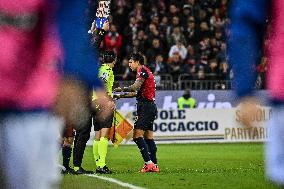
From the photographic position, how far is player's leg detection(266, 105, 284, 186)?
430 centimetres

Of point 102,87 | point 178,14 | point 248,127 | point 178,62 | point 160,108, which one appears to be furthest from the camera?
point 178,14

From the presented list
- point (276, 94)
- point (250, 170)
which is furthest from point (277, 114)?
point (250, 170)

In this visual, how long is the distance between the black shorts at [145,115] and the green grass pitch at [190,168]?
2.63 ft

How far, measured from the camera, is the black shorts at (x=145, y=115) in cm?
1597

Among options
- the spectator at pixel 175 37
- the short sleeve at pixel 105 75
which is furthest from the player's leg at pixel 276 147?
the spectator at pixel 175 37

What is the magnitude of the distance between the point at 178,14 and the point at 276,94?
92.7 feet

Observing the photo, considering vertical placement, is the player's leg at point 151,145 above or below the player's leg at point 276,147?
above

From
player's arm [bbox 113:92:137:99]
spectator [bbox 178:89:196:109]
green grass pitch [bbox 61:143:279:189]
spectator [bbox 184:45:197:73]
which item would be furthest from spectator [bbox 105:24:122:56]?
player's arm [bbox 113:92:137:99]

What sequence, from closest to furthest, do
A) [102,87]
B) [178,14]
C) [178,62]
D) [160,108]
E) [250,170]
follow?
[102,87], [250,170], [160,108], [178,62], [178,14]

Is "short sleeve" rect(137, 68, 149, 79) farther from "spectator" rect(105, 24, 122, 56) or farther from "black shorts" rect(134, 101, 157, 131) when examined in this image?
"spectator" rect(105, 24, 122, 56)

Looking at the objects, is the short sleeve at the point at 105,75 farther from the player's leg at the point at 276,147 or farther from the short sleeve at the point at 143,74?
the player's leg at the point at 276,147

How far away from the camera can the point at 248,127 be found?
4238 mm

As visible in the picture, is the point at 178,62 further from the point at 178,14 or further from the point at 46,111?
the point at 46,111

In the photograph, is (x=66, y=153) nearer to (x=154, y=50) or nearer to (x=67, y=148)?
(x=67, y=148)
